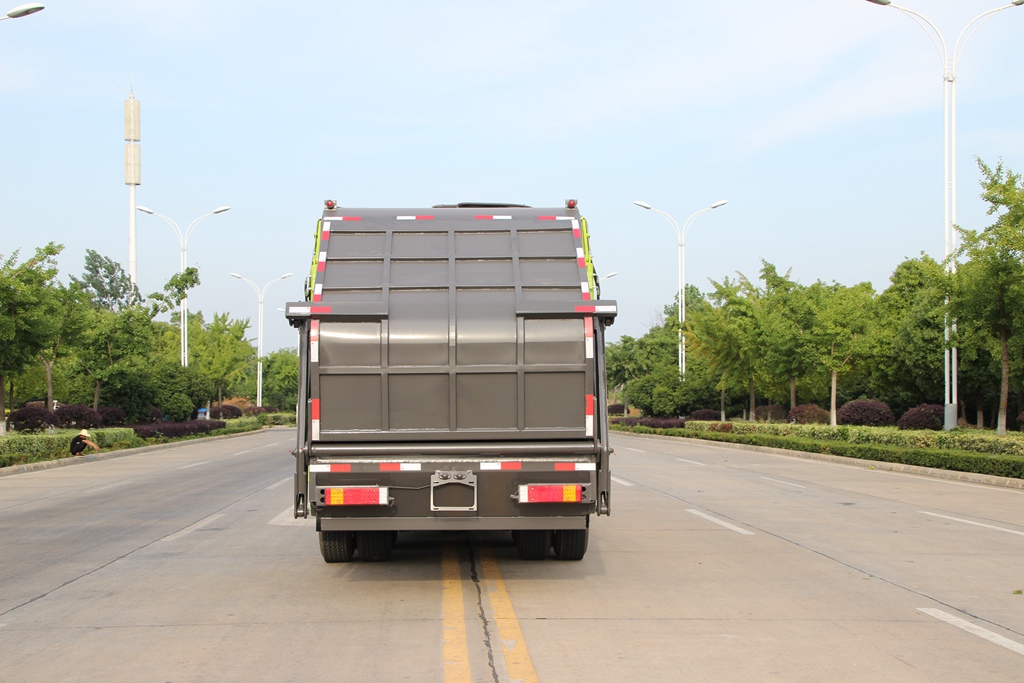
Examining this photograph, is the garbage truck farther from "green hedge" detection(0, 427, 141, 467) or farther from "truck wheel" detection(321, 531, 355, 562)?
"green hedge" detection(0, 427, 141, 467)

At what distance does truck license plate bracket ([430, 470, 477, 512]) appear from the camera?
838 centimetres

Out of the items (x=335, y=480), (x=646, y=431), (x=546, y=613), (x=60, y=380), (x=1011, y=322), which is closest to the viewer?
(x=546, y=613)

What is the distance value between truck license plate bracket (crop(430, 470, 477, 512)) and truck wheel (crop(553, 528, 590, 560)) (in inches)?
69.5

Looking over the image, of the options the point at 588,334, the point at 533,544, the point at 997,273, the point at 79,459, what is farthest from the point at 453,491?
the point at 79,459

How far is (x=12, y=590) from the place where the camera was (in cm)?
900

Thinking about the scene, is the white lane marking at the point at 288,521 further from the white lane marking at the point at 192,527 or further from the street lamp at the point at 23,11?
the street lamp at the point at 23,11

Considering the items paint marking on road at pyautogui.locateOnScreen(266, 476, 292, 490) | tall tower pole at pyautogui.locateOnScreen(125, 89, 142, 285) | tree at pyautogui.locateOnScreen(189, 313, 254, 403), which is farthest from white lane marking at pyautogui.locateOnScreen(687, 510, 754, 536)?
tree at pyautogui.locateOnScreen(189, 313, 254, 403)

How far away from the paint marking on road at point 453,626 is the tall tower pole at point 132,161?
42537mm

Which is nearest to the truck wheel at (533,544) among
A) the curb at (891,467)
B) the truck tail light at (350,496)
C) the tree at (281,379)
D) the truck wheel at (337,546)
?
the truck wheel at (337,546)

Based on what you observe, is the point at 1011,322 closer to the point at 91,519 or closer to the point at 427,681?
the point at 91,519

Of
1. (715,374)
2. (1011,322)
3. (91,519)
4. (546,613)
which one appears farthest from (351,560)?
(715,374)

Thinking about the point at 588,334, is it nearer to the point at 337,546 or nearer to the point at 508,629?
the point at 508,629

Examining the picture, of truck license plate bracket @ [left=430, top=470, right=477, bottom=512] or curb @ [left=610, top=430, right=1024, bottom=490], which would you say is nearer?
truck license plate bracket @ [left=430, top=470, right=477, bottom=512]

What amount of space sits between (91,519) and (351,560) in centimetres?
609
